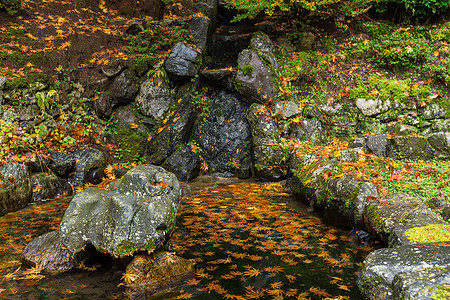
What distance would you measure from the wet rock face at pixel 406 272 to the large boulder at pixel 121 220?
239 cm

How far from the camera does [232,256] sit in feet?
13.4

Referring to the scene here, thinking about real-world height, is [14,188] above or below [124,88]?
below

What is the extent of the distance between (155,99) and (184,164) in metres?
2.42

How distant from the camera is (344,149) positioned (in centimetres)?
691

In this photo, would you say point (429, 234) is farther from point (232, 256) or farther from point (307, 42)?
point (307, 42)

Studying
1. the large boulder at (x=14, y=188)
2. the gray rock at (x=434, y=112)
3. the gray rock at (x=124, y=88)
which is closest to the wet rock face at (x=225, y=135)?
the gray rock at (x=124, y=88)

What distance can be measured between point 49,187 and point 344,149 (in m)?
6.91

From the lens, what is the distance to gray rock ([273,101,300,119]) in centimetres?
838

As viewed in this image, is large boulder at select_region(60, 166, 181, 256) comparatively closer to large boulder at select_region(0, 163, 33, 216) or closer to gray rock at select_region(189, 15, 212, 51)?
large boulder at select_region(0, 163, 33, 216)

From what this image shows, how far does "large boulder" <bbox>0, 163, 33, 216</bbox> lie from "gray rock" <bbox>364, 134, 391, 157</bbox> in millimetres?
7872

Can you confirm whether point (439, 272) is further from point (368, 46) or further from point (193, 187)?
point (368, 46)

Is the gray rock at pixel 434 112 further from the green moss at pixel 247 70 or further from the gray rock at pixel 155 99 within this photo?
the gray rock at pixel 155 99

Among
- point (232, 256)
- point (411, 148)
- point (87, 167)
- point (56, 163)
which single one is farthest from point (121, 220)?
point (411, 148)

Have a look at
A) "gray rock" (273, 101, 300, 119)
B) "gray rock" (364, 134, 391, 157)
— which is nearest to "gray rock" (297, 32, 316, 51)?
"gray rock" (273, 101, 300, 119)
